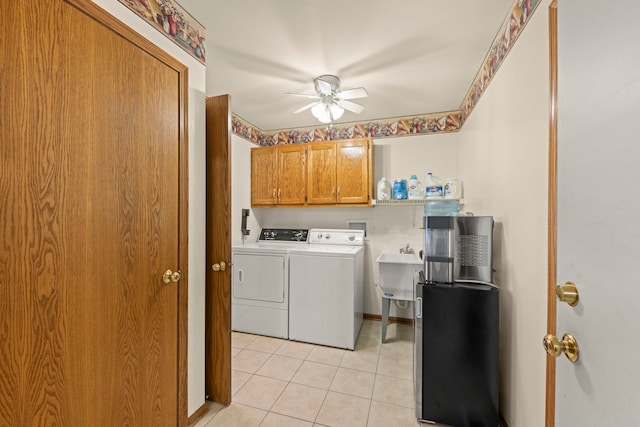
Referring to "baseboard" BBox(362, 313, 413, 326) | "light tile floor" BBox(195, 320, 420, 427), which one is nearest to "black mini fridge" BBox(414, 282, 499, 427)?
"light tile floor" BBox(195, 320, 420, 427)

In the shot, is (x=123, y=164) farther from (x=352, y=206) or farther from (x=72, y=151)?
(x=352, y=206)

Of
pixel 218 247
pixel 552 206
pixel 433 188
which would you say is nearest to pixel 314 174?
pixel 433 188

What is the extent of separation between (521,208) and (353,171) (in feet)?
5.91

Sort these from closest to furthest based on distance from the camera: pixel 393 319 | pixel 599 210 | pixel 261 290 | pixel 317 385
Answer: pixel 599 210
pixel 317 385
pixel 261 290
pixel 393 319

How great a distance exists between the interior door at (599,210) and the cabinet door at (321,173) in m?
2.33

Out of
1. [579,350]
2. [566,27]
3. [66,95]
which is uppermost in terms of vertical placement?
[566,27]

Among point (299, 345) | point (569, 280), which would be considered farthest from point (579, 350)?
point (299, 345)

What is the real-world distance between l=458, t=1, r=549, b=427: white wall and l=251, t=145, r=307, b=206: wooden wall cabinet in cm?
193

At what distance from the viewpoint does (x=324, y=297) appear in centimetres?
253

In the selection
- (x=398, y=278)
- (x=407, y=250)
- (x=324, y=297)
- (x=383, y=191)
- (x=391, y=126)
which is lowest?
(x=324, y=297)

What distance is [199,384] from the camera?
1.64m

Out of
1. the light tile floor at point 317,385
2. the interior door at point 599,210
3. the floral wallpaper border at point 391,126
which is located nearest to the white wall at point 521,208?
the floral wallpaper border at point 391,126

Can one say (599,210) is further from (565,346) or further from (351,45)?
(351,45)

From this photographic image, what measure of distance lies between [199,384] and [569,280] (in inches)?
76.0
